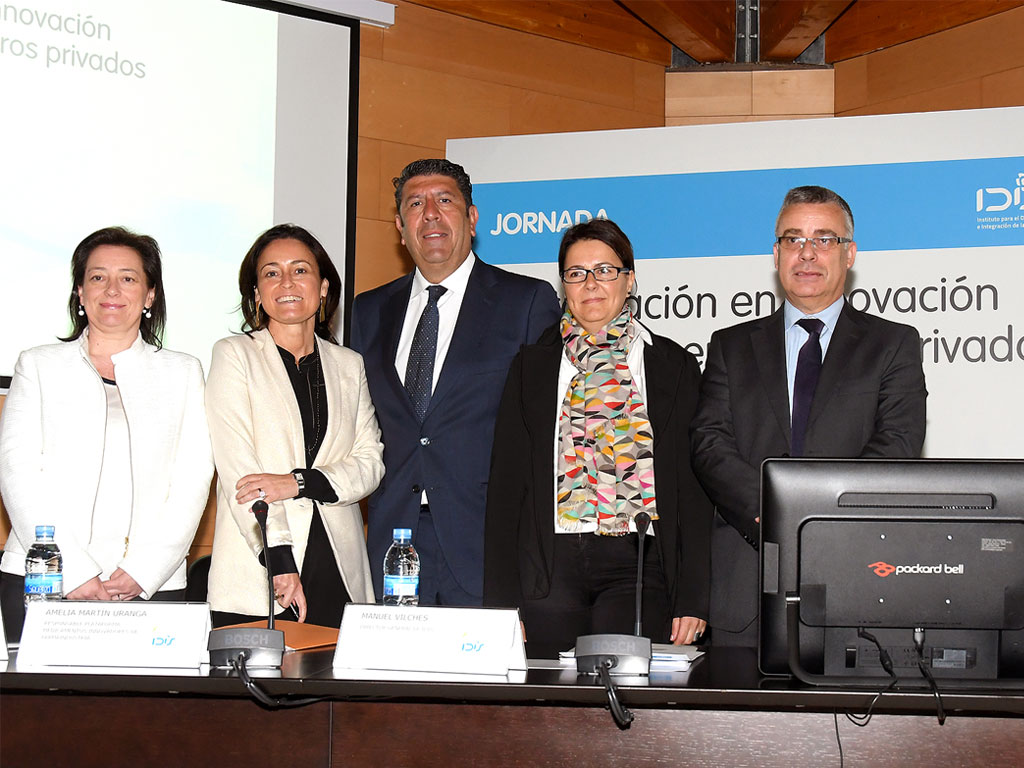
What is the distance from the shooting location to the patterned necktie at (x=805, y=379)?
2.70 metres

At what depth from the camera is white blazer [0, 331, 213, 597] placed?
2.61 meters

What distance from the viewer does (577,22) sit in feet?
17.2

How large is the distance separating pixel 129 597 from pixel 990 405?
115 inches

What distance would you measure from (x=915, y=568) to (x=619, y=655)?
0.48 metres

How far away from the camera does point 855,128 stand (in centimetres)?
422

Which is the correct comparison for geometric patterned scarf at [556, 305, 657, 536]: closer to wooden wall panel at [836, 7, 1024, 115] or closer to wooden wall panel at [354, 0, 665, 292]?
wooden wall panel at [354, 0, 665, 292]

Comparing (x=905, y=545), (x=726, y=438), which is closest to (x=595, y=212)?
(x=726, y=438)

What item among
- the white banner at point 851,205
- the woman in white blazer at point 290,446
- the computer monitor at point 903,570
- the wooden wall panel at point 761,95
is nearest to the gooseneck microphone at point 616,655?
the computer monitor at point 903,570

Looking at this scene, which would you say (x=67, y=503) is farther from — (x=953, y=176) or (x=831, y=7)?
(x=831, y=7)

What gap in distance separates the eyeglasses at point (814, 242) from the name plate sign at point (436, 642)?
134cm

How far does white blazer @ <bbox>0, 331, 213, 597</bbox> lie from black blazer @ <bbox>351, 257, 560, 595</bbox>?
1.73ft

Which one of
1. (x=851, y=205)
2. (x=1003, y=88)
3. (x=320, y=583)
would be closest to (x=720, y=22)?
(x=1003, y=88)

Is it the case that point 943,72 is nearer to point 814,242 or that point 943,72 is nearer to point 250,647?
point 814,242

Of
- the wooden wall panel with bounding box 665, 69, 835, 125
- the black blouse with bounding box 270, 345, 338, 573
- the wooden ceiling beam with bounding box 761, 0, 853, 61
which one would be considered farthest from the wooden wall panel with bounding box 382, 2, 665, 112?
the black blouse with bounding box 270, 345, 338, 573
